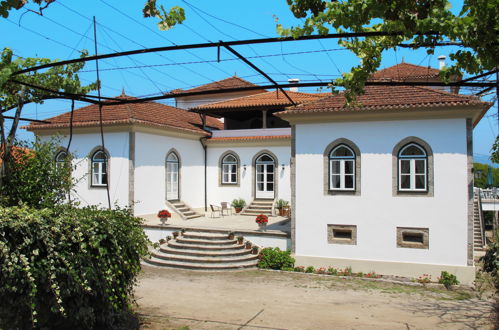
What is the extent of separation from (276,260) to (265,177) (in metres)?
8.48

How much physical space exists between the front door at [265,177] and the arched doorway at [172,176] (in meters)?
4.17

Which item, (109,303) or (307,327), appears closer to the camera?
(109,303)

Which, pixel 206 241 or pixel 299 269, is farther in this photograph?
pixel 206 241

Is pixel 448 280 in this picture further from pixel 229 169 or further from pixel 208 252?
pixel 229 169

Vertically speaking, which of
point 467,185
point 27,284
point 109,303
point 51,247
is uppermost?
point 467,185

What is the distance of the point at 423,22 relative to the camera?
17.8ft

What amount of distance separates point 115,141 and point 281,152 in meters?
8.28

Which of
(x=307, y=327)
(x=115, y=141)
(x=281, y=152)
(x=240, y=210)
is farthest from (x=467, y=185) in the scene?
(x=115, y=141)

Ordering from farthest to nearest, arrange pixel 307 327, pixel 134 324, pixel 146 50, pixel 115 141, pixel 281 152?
pixel 281 152 → pixel 115 141 → pixel 307 327 → pixel 134 324 → pixel 146 50

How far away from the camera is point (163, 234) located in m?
17.8

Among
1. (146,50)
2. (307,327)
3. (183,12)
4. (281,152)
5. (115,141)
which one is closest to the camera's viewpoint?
(183,12)

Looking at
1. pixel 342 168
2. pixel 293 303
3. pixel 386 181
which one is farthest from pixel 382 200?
pixel 293 303

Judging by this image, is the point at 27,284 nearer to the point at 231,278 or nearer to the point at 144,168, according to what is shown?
the point at 231,278

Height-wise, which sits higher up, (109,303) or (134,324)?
(109,303)
